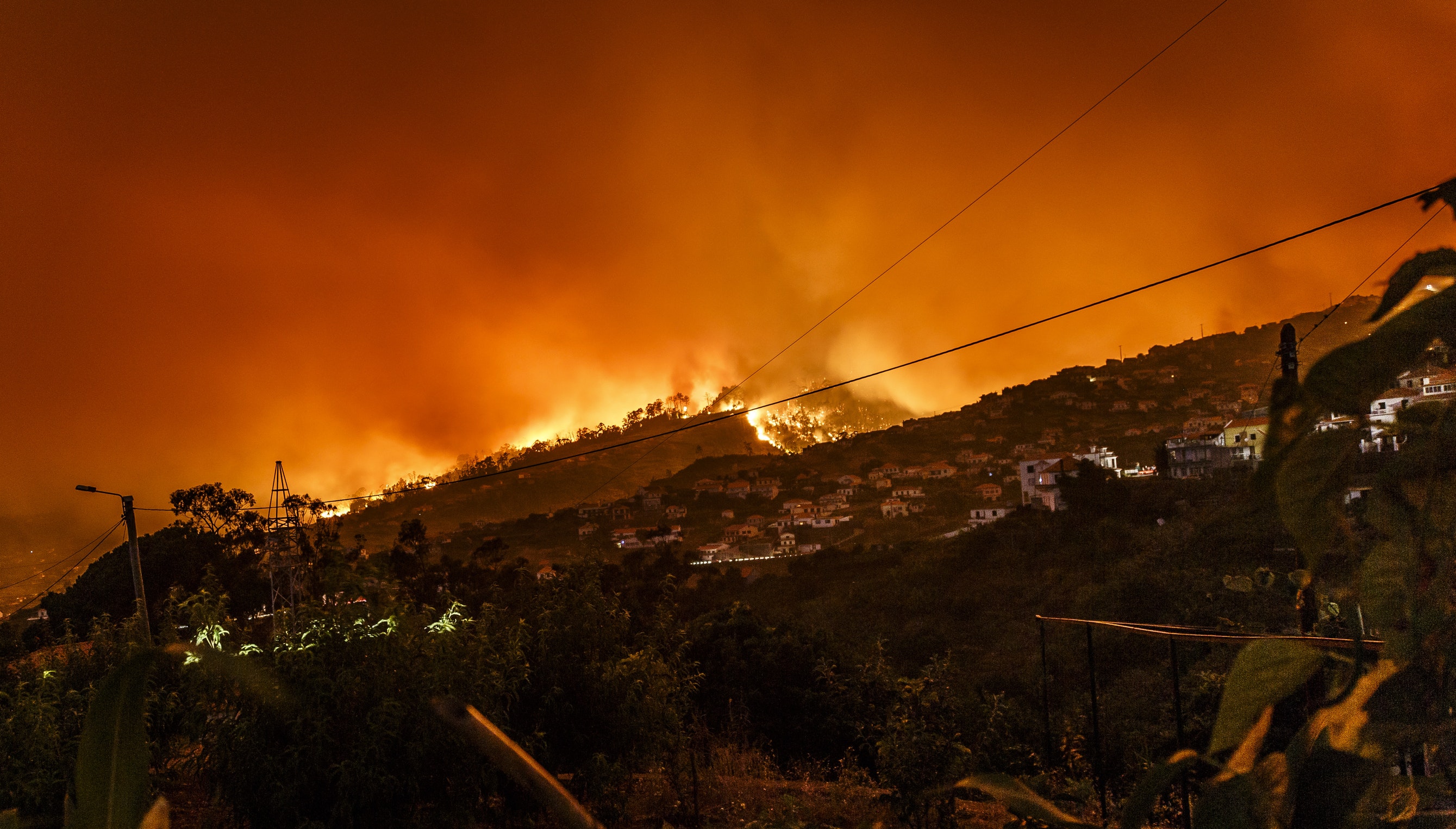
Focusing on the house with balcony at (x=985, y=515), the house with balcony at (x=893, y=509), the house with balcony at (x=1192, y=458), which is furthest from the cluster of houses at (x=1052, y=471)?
the house with balcony at (x=893, y=509)

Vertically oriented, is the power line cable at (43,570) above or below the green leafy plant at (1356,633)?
above

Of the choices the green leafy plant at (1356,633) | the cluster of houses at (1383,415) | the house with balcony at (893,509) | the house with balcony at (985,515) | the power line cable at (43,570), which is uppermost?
the power line cable at (43,570)

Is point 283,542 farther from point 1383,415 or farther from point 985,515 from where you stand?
point 985,515

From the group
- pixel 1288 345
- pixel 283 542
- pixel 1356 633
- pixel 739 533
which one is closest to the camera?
pixel 1356 633

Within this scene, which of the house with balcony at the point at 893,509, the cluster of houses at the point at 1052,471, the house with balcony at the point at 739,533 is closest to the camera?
the cluster of houses at the point at 1052,471

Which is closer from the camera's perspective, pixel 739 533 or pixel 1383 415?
pixel 1383 415

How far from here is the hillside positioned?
39.1 metres

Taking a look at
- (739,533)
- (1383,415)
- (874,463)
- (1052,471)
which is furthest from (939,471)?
(1383,415)

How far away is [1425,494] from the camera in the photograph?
35 centimetres

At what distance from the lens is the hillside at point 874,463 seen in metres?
39.1

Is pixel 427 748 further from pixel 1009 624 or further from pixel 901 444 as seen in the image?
pixel 901 444

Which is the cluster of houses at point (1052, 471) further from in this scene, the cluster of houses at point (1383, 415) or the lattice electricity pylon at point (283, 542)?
the cluster of houses at point (1383, 415)

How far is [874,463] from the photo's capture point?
52.9 metres

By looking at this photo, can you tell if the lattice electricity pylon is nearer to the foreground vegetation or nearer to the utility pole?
the foreground vegetation
